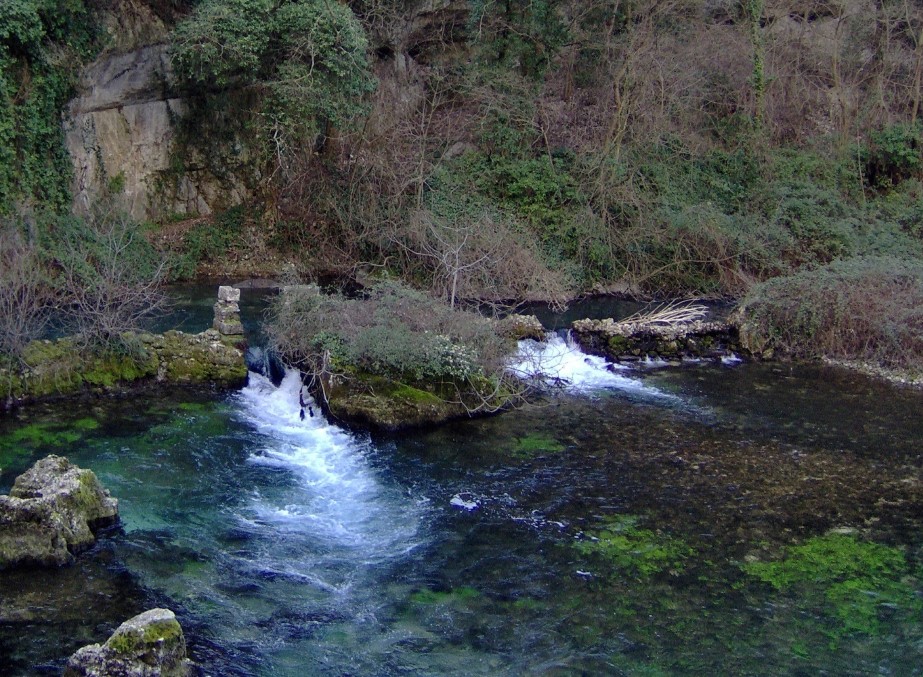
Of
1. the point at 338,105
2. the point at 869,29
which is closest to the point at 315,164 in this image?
the point at 338,105

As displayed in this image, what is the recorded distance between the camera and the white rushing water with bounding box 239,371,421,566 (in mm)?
9586

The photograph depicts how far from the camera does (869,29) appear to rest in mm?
25641

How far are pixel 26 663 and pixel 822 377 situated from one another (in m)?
13.5

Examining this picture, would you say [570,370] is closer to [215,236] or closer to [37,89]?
[215,236]

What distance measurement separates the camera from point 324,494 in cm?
1082

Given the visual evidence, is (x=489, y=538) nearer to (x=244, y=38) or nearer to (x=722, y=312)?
(x=722, y=312)

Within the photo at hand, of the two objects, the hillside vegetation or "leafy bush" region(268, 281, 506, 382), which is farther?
the hillside vegetation

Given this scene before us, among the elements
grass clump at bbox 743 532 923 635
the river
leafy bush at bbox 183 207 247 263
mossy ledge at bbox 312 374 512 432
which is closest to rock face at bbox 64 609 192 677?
the river

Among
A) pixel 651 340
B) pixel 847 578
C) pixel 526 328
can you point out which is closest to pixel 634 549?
pixel 847 578

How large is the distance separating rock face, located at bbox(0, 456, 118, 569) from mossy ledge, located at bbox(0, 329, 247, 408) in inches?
156

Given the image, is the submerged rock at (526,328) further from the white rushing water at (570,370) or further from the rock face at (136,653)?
the rock face at (136,653)

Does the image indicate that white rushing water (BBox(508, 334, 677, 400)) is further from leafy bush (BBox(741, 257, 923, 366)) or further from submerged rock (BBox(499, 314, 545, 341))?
leafy bush (BBox(741, 257, 923, 366))

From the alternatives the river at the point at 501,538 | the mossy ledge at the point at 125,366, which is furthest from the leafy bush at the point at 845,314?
the mossy ledge at the point at 125,366

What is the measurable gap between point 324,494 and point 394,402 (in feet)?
7.87
